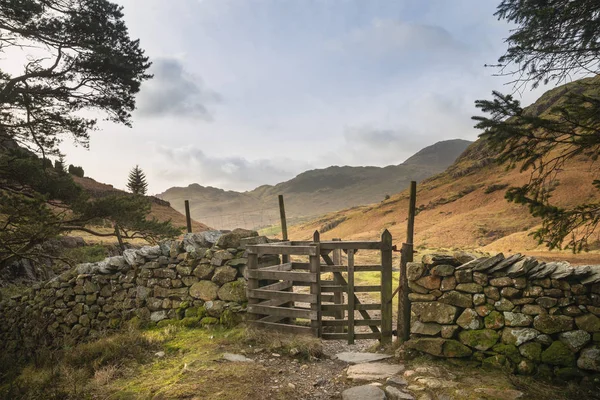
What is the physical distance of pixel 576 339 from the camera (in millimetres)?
4895

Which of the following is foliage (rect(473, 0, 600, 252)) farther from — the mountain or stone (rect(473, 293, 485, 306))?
the mountain

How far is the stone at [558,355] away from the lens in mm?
4895

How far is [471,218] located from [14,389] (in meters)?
31.7

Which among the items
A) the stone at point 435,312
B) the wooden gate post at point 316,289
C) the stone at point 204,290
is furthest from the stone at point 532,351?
the stone at point 204,290

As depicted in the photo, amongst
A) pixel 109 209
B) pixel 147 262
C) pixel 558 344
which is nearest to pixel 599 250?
pixel 558 344

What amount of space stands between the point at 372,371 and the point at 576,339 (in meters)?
2.82

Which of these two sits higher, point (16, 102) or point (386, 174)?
point (386, 174)

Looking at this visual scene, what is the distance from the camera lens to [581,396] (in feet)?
14.8

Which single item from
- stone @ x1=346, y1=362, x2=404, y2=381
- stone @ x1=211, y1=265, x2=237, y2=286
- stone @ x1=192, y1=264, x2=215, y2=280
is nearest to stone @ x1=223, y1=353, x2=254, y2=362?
stone @ x1=346, y1=362, x2=404, y2=381

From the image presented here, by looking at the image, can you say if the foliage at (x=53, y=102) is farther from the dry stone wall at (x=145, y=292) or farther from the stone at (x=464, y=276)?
the stone at (x=464, y=276)

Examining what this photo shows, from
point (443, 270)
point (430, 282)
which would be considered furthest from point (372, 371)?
point (443, 270)

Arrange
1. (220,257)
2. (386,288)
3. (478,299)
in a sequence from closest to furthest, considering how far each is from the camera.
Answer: (478,299), (386,288), (220,257)

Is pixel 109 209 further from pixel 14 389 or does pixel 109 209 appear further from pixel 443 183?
pixel 443 183

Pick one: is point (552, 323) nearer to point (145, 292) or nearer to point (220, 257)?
point (220, 257)
